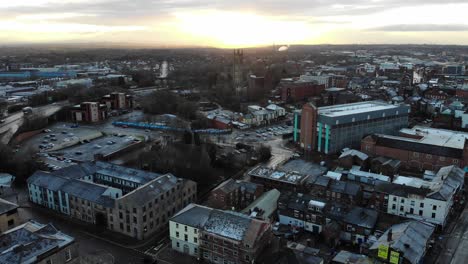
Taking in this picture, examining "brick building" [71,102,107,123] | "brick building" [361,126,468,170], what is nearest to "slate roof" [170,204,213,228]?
"brick building" [361,126,468,170]

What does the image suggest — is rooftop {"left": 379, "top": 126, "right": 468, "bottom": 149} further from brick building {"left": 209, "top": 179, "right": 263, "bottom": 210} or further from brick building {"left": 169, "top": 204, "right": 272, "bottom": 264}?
brick building {"left": 169, "top": 204, "right": 272, "bottom": 264}

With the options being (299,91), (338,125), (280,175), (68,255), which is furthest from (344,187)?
(299,91)

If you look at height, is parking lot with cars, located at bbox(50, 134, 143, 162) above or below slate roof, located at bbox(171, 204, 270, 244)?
below

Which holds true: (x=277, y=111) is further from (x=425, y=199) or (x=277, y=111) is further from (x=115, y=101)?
(x=425, y=199)

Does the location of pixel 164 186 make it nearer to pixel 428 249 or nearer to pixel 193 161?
pixel 193 161

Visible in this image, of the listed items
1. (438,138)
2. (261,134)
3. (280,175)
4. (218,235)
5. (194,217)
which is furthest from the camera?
(261,134)

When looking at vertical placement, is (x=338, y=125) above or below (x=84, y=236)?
above
